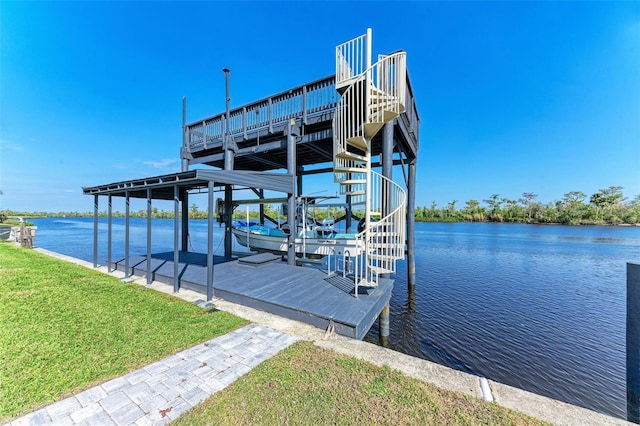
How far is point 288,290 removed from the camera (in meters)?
4.88

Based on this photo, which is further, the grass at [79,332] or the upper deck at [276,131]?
the upper deck at [276,131]

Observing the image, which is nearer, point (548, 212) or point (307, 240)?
point (307, 240)

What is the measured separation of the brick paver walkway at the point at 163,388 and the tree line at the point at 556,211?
58.4 meters

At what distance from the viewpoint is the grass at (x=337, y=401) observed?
6.46ft

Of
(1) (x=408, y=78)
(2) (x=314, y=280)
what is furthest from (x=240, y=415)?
(1) (x=408, y=78)

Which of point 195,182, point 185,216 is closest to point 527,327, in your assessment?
point 195,182

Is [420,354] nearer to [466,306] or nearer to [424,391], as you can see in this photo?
[424,391]

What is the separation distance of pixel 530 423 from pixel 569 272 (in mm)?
13150

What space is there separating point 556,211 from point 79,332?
63.1m

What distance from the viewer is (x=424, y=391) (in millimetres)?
2318

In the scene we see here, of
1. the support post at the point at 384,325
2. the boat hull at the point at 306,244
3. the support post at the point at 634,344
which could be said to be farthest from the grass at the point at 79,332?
the support post at the point at 634,344

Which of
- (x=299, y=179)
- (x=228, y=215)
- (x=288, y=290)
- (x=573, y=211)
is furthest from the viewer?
(x=573, y=211)

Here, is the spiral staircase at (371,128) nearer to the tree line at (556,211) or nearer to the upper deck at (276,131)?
the upper deck at (276,131)

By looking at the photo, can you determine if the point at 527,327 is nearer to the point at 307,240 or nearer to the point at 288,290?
the point at 288,290
